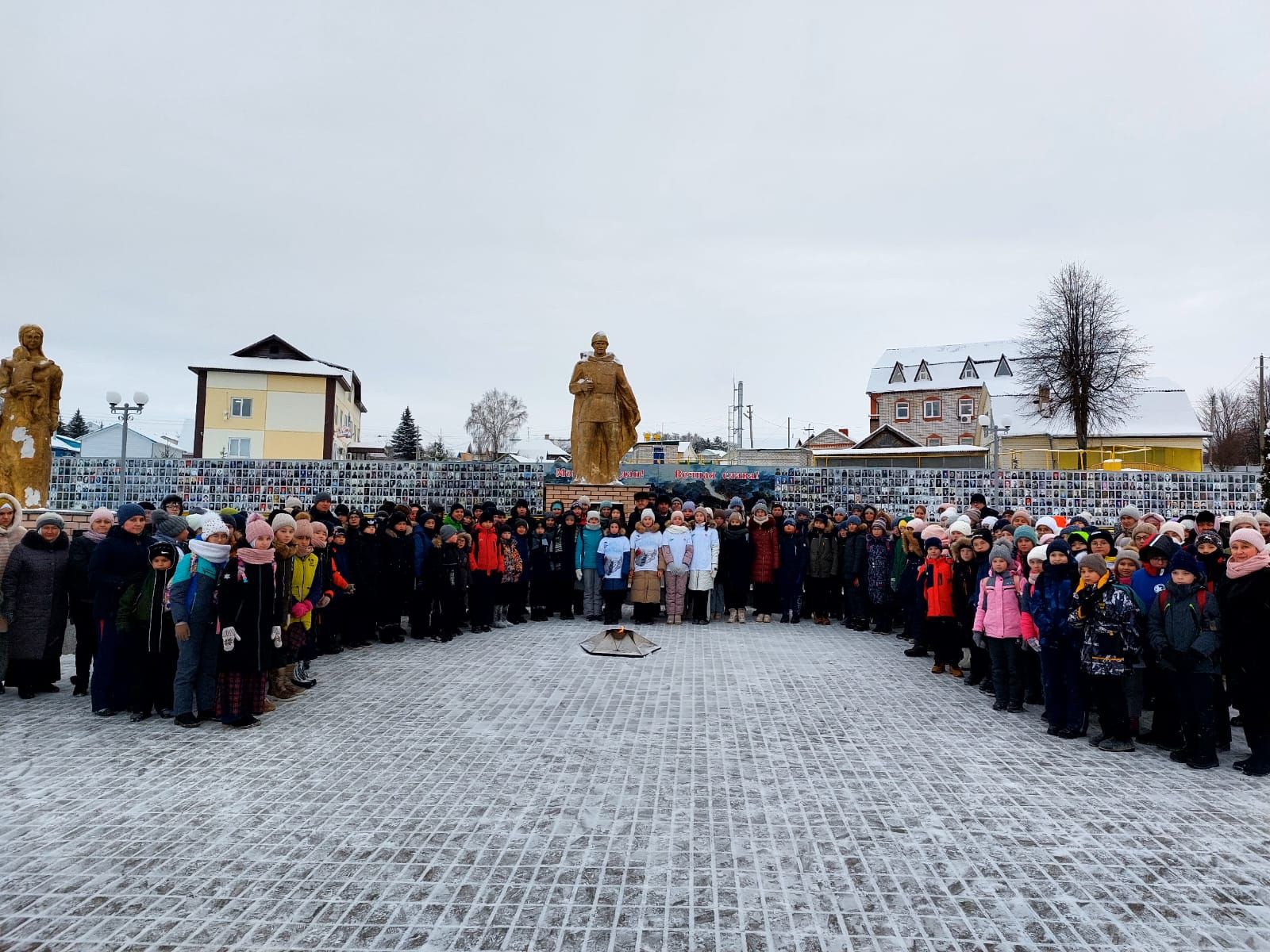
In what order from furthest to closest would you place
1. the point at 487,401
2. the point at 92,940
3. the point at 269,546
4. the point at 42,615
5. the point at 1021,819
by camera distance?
the point at 487,401
the point at 42,615
the point at 269,546
the point at 1021,819
the point at 92,940

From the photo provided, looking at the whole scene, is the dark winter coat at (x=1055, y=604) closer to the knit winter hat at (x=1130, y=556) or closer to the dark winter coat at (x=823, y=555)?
the knit winter hat at (x=1130, y=556)

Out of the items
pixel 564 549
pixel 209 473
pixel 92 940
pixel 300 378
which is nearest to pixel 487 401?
pixel 300 378

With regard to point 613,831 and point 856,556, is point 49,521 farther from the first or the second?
point 856,556

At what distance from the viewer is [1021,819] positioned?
4207 millimetres

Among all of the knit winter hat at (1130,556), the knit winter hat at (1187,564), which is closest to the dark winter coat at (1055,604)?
the knit winter hat at (1130,556)

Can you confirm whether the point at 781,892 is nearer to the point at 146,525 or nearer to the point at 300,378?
the point at 146,525

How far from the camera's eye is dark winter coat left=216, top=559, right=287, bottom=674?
18.7 ft

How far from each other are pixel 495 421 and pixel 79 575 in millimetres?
57690

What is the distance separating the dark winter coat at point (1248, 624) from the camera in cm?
507

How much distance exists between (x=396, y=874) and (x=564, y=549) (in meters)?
8.10

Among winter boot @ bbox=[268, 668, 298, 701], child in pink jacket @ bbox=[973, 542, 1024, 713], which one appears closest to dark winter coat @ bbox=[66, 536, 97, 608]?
winter boot @ bbox=[268, 668, 298, 701]

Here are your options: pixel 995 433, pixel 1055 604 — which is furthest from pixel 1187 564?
pixel 995 433

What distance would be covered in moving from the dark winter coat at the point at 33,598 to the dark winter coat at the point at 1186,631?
348 inches

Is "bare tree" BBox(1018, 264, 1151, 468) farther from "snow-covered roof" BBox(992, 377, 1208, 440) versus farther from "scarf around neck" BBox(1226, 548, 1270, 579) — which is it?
"scarf around neck" BBox(1226, 548, 1270, 579)
